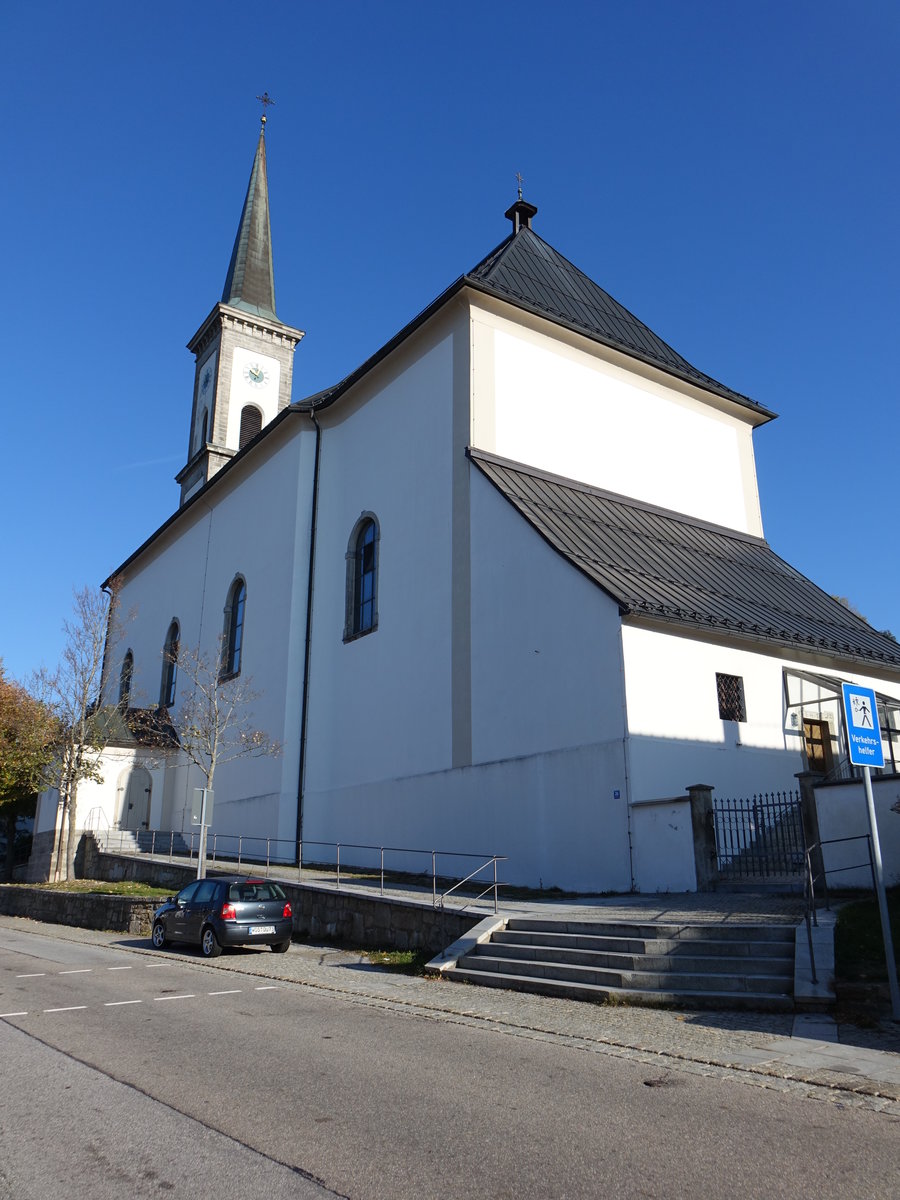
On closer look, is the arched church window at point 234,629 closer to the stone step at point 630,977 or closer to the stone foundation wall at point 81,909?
the stone foundation wall at point 81,909

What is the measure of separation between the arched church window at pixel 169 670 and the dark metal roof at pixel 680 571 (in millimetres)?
20288

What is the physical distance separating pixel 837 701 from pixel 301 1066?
15.7 m

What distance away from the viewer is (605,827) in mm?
15703

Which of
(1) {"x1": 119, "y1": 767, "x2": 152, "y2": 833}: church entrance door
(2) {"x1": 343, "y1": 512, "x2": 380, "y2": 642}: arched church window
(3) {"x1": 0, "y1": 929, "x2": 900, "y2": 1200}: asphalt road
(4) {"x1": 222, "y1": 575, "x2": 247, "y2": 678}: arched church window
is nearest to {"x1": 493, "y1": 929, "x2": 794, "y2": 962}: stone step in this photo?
(3) {"x1": 0, "y1": 929, "x2": 900, "y2": 1200}: asphalt road

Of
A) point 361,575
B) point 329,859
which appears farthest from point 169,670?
point 329,859

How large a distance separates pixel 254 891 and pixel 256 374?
118ft

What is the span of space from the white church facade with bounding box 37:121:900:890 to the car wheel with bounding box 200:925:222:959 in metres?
5.78

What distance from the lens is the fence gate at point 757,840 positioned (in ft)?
47.6

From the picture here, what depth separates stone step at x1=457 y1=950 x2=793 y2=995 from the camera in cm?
883

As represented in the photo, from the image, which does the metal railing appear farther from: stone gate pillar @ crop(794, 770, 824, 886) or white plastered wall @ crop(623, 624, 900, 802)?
stone gate pillar @ crop(794, 770, 824, 886)

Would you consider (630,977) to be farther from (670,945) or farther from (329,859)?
(329,859)

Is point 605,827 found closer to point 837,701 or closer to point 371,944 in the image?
point 371,944

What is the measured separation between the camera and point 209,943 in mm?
13938

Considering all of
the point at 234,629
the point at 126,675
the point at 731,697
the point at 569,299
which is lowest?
the point at 731,697
